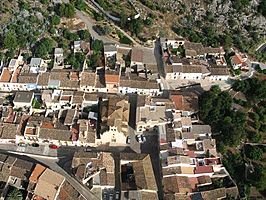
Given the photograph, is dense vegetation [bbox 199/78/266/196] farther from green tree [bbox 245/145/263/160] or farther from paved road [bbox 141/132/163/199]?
paved road [bbox 141/132/163/199]

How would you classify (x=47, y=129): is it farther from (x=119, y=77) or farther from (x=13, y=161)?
(x=119, y=77)

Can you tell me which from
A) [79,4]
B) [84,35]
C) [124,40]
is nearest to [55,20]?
[84,35]

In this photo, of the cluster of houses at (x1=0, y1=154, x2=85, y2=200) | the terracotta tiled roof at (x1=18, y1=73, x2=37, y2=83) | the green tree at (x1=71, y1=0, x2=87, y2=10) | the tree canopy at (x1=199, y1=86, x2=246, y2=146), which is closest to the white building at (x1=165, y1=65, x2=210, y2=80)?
the tree canopy at (x1=199, y1=86, x2=246, y2=146)

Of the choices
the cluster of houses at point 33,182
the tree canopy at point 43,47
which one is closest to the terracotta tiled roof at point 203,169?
the cluster of houses at point 33,182

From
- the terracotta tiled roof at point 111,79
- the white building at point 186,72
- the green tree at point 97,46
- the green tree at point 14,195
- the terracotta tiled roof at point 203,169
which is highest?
the green tree at point 97,46

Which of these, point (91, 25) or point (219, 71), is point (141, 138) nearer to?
point (219, 71)

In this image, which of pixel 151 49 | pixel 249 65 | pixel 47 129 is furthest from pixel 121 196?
pixel 249 65

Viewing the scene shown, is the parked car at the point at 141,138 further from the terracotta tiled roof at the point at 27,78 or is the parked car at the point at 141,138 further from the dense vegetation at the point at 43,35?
the terracotta tiled roof at the point at 27,78

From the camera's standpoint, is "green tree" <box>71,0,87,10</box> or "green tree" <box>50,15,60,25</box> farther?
"green tree" <box>71,0,87,10</box>
